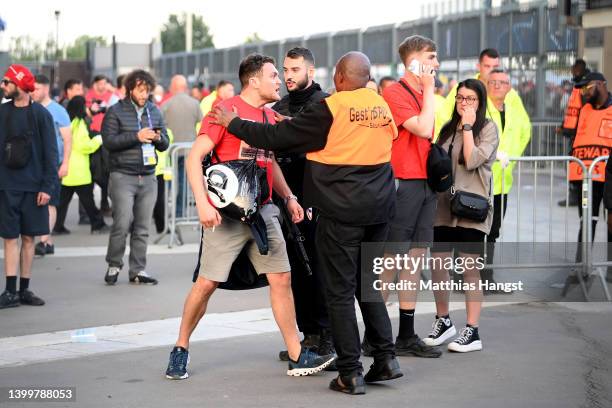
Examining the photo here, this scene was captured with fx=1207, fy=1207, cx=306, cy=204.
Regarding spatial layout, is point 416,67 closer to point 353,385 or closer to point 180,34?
point 353,385

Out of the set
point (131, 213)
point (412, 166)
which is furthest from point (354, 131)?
point (131, 213)

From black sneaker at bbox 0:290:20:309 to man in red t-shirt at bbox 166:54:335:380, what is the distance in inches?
124

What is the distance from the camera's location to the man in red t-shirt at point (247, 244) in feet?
23.6

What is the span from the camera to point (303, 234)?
7.93 metres

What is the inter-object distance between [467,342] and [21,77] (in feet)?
14.2

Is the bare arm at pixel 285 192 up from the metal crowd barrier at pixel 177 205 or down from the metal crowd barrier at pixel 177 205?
up

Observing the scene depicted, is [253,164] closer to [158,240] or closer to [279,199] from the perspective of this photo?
[279,199]

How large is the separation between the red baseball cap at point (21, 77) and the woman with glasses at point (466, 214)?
3.62 metres

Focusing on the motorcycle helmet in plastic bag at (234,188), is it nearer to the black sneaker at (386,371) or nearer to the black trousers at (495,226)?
the black sneaker at (386,371)

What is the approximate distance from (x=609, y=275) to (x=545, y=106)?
13667mm

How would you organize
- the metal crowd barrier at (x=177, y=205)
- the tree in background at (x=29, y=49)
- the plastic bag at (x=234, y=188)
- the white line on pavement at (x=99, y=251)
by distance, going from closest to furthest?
1. the plastic bag at (x=234, y=188)
2. the white line on pavement at (x=99, y=251)
3. the metal crowd barrier at (x=177, y=205)
4. the tree in background at (x=29, y=49)

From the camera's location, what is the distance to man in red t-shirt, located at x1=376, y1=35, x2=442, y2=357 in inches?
305

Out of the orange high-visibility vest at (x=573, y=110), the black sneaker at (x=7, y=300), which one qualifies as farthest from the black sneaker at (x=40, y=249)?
the orange high-visibility vest at (x=573, y=110)

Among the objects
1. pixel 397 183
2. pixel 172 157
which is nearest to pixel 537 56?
pixel 172 157
